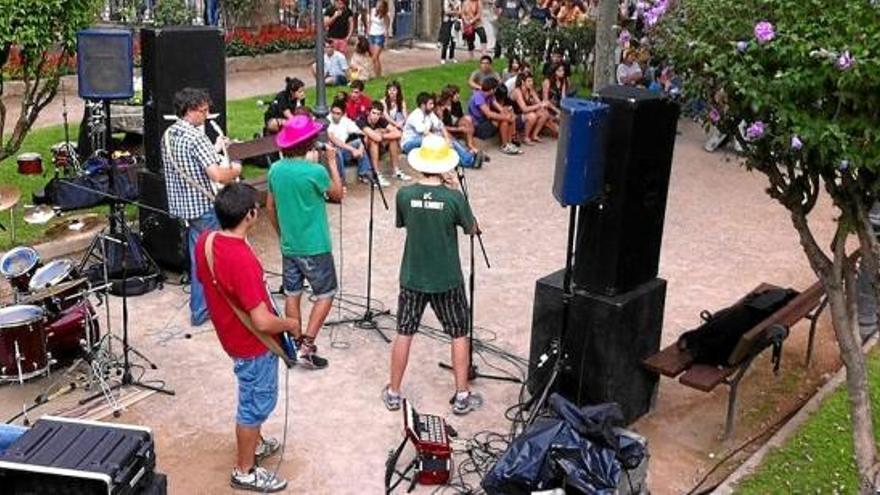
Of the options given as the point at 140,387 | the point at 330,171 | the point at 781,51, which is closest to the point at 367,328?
the point at 330,171

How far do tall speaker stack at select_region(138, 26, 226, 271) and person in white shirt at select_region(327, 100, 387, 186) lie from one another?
2.64 metres

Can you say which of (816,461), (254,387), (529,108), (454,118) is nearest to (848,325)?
(816,461)

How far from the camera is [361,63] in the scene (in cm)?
1777

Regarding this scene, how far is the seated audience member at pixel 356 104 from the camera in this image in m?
12.4

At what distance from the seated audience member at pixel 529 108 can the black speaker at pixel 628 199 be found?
27.8ft

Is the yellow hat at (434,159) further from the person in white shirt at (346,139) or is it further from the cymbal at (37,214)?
the person in white shirt at (346,139)

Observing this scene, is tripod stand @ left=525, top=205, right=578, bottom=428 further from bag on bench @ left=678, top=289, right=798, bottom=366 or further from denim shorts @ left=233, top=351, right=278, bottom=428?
denim shorts @ left=233, top=351, right=278, bottom=428

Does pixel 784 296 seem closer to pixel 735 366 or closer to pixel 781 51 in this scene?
pixel 735 366

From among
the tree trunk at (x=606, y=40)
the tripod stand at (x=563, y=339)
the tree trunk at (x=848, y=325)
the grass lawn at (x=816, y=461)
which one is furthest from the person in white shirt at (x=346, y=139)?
the tree trunk at (x=848, y=325)

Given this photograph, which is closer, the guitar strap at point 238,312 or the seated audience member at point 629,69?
the guitar strap at point 238,312

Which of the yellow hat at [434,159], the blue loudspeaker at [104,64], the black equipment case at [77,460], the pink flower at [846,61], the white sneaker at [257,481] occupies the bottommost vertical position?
the white sneaker at [257,481]

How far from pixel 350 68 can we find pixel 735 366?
12.0 metres

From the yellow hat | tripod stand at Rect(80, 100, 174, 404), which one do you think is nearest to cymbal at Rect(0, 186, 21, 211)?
tripod stand at Rect(80, 100, 174, 404)

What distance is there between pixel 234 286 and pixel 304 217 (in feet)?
5.97
